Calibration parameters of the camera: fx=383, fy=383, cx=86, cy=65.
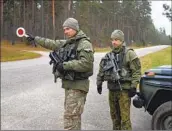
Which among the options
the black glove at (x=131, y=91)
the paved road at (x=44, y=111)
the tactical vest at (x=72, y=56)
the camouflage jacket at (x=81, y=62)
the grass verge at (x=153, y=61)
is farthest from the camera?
the grass verge at (x=153, y=61)

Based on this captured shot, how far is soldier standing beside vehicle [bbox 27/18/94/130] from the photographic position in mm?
4977

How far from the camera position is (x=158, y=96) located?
243 inches

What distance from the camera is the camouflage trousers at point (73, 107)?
16.9 ft

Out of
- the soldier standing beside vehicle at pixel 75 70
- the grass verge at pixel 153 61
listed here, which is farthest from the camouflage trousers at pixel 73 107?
the grass verge at pixel 153 61

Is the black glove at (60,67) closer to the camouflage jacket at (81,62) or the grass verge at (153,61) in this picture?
the camouflage jacket at (81,62)

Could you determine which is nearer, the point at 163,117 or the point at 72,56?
the point at 72,56

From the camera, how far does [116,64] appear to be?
574 cm

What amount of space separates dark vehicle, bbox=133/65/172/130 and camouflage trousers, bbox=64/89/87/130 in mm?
1328

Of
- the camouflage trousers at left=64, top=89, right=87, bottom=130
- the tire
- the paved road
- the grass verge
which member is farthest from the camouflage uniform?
the grass verge

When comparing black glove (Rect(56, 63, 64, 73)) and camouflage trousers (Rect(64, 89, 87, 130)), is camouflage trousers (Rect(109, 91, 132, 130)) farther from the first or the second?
black glove (Rect(56, 63, 64, 73))

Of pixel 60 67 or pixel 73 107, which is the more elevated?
pixel 60 67

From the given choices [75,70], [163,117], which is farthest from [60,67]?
[163,117]

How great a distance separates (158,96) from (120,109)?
0.74 m

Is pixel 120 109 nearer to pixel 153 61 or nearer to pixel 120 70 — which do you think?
pixel 120 70
